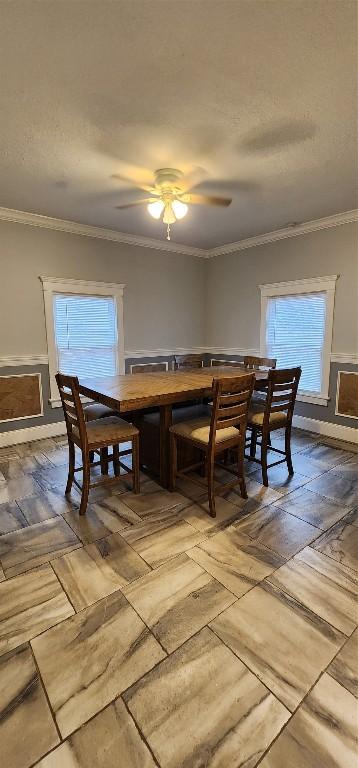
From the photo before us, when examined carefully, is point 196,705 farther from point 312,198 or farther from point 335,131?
point 312,198

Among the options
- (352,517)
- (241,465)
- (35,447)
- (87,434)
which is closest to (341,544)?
(352,517)

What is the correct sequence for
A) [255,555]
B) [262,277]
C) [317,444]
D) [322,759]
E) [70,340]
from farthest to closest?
1. [262,277]
2. [70,340]
3. [317,444]
4. [255,555]
5. [322,759]

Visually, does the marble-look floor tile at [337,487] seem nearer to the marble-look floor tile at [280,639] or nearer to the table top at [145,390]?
the table top at [145,390]

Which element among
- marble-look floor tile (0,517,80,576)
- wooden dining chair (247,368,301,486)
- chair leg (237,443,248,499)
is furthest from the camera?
wooden dining chair (247,368,301,486)

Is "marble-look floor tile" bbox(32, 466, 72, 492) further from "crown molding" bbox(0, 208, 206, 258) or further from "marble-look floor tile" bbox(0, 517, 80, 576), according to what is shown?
"crown molding" bbox(0, 208, 206, 258)

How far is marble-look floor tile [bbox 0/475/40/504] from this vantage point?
263 cm

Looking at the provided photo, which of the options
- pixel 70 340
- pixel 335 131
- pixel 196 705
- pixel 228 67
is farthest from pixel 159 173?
pixel 196 705

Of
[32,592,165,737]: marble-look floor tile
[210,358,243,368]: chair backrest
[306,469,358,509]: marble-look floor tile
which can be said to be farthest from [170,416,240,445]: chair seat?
[210,358,243,368]: chair backrest

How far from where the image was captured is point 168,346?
508 cm

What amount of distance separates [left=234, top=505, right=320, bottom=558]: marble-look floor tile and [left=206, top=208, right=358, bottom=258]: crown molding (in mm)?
3205

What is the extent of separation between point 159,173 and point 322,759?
3.32 m

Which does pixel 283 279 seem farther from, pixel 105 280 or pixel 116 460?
pixel 116 460

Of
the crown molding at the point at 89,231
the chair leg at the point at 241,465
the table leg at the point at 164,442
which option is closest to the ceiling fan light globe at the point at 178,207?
the table leg at the point at 164,442

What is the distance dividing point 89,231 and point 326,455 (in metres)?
3.83
